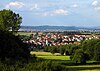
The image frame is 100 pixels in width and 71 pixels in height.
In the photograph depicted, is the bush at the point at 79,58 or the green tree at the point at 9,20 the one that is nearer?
the green tree at the point at 9,20

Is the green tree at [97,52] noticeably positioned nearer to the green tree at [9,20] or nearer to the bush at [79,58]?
the bush at [79,58]

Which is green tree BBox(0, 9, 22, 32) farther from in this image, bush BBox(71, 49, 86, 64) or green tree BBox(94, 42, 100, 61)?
green tree BBox(94, 42, 100, 61)

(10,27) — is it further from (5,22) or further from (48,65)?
(48,65)

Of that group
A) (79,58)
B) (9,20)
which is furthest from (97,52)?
(9,20)

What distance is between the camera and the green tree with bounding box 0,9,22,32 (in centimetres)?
6938

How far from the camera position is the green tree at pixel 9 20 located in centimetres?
6938

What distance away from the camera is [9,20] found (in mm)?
71125

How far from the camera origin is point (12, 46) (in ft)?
125

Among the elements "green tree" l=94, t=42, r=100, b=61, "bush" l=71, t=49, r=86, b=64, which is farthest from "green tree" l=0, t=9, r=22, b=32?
"green tree" l=94, t=42, r=100, b=61

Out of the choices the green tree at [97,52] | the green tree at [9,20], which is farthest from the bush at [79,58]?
the green tree at [9,20]

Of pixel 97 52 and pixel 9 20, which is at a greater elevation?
pixel 9 20

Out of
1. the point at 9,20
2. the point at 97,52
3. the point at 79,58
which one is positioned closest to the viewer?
the point at 9,20

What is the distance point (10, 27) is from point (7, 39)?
32.3 meters

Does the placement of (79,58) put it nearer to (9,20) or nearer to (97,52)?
(97,52)
